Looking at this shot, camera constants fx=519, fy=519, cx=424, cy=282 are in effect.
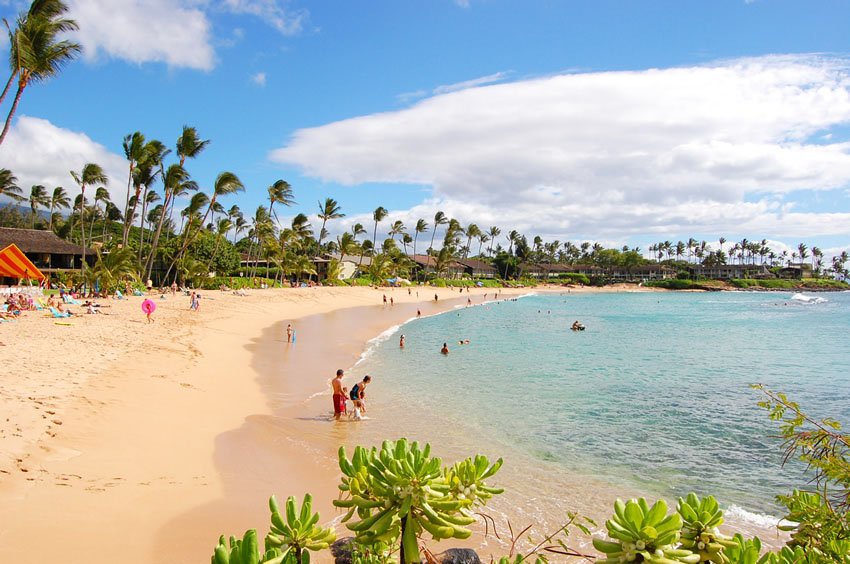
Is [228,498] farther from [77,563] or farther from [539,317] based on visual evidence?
[539,317]

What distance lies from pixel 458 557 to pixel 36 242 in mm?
48330

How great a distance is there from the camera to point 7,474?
6152 millimetres

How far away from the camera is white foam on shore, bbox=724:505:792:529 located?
723 centimetres

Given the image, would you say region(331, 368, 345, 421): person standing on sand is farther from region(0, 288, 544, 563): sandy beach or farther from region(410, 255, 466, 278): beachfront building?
region(410, 255, 466, 278): beachfront building

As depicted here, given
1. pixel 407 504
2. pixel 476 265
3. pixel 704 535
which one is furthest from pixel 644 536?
pixel 476 265

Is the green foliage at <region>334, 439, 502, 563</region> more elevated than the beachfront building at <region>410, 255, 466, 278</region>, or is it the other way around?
the beachfront building at <region>410, 255, 466, 278</region>

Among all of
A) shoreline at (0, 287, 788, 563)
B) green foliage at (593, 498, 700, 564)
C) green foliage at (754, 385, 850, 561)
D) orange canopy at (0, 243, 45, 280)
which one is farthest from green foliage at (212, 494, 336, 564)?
orange canopy at (0, 243, 45, 280)

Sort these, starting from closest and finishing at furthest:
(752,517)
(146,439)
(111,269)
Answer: (752,517), (146,439), (111,269)

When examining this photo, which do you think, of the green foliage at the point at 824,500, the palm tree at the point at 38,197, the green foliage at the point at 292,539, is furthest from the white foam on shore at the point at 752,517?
the palm tree at the point at 38,197

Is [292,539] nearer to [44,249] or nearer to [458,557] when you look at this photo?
[458,557]

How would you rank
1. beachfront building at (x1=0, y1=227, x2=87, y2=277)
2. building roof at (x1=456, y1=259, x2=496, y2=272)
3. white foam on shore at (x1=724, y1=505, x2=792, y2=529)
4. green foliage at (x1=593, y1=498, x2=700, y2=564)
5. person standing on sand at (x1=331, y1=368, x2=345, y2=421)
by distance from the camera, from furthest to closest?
building roof at (x1=456, y1=259, x2=496, y2=272) → beachfront building at (x1=0, y1=227, x2=87, y2=277) → person standing on sand at (x1=331, y1=368, x2=345, y2=421) → white foam on shore at (x1=724, y1=505, x2=792, y2=529) → green foliage at (x1=593, y1=498, x2=700, y2=564)

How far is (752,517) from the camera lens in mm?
7445

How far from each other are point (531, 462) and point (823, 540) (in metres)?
7.10

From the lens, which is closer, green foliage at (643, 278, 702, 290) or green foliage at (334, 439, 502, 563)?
green foliage at (334, 439, 502, 563)
